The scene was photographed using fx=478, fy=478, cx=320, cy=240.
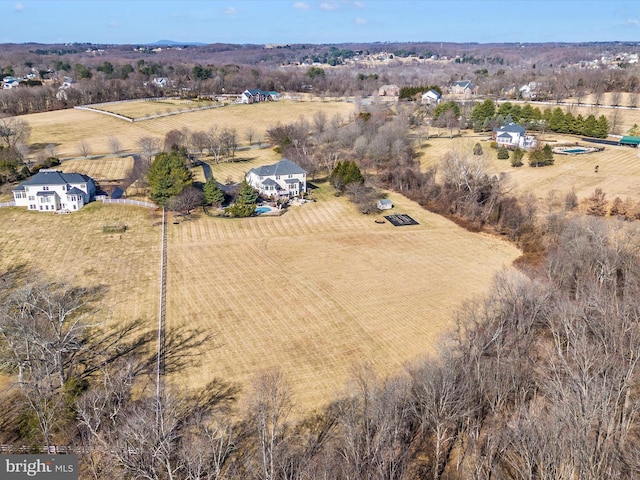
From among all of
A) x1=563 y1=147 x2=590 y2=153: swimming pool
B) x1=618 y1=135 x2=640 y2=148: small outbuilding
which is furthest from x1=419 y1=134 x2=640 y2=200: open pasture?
x1=618 y1=135 x2=640 y2=148: small outbuilding

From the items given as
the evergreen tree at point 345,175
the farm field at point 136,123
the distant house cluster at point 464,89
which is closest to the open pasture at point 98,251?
the evergreen tree at point 345,175

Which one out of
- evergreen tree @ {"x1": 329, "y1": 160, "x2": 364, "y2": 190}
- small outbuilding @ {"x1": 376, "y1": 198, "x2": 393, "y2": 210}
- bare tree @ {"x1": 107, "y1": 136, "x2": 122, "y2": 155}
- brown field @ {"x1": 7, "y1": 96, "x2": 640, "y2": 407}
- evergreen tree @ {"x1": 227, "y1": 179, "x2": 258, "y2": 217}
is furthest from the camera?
bare tree @ {"x1": 107, "y1": 136, "x2": 122, "y2": 155}

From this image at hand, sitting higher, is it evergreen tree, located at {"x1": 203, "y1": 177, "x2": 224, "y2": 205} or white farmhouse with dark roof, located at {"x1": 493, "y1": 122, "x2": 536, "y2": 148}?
white farmhouse with dark roof, located at {"x1": 493, "y1": 122, "x2": 536, "y2": 148}

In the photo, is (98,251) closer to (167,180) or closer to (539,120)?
(167,180)

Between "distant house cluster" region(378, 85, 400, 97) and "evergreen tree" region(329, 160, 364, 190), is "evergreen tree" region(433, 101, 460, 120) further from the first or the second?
"distant house cluster" region(378, 85, 400, 97)

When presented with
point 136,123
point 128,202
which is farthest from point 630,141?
point 136,123

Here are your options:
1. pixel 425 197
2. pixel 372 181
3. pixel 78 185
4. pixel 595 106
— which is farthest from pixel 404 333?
pixel 595 106
